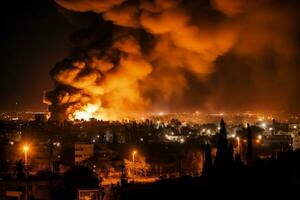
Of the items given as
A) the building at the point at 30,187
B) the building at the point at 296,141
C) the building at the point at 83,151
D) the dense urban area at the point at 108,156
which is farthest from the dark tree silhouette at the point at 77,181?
the building at the point at 296,141

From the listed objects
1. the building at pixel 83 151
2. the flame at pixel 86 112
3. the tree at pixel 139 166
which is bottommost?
the tree at pixel 139 166

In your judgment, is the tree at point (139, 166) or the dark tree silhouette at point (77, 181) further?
the tree at point (139, 166)

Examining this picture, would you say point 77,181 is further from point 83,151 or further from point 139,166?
point 83,151

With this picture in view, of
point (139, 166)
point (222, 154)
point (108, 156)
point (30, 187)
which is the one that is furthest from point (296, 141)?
point (30, 187)

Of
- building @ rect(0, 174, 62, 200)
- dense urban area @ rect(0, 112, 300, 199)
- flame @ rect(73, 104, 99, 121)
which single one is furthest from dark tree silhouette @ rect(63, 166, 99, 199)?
flame @ rect(73, 104, 99, 121)

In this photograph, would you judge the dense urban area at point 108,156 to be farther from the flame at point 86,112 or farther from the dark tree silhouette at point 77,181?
the flame at point 86,112

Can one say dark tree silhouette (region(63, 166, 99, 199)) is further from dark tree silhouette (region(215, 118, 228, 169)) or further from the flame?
the flame
